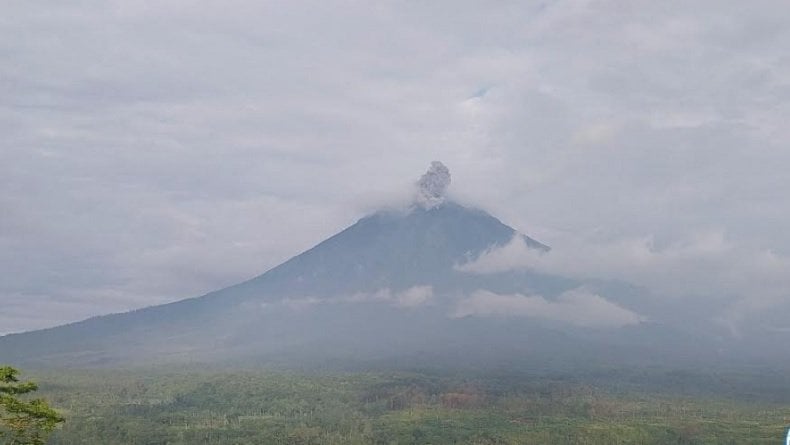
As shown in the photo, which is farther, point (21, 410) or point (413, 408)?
point (413, 408)

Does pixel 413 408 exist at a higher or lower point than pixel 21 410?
lower

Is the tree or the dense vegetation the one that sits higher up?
the tree

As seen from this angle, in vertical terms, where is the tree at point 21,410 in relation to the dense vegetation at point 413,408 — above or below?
above

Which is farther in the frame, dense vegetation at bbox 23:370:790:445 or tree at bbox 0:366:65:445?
dense vegetation at bbox 23:370:790:445

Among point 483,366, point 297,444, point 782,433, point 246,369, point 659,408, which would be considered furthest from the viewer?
point 483,366

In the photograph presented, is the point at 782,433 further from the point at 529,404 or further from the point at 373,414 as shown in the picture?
the point at 373,414

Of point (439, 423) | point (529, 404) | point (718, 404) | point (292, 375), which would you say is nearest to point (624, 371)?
point (718, 404)

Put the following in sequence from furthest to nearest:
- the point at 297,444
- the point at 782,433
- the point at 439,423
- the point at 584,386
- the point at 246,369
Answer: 1. the point at 246,369
2. the point at 584,386
3. the point at 439,423
4. the point at 782,433
5. the point at 297,444

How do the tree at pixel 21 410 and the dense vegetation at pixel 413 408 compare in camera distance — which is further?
the dense vegetation at pixel 413 408
